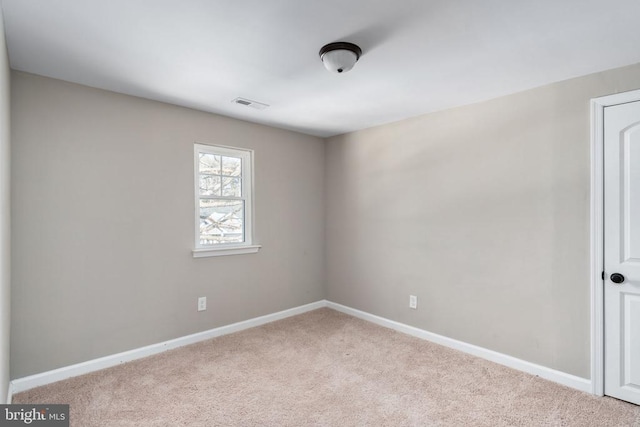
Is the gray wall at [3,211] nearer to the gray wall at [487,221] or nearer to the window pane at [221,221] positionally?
the window pane at [221,221]

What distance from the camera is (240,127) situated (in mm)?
3654

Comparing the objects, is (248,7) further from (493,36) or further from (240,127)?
(240,127)

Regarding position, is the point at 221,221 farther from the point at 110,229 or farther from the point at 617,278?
the point at 617,278

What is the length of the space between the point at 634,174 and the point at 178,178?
11.8 ft

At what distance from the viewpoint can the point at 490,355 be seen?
2922mm

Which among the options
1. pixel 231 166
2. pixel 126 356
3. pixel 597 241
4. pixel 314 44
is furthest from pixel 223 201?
pixel 597 241

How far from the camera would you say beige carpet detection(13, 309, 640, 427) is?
6.89ft

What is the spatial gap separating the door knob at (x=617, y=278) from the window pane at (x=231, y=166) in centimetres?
338

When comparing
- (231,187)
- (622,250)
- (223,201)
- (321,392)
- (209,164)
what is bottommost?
(321,392)

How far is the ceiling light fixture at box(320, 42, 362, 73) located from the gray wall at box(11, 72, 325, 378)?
1.78 meters

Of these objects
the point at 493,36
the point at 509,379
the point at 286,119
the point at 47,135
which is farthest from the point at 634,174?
the point at 47,135

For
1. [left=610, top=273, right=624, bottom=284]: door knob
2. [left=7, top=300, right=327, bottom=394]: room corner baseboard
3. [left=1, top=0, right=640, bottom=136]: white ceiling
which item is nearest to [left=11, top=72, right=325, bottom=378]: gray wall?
[left=7, top=300, right=327, bottom=394]: room corner baseboard

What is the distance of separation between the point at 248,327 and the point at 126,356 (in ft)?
3.96

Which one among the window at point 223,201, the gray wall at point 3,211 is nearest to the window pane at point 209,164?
the window at point 223,201
